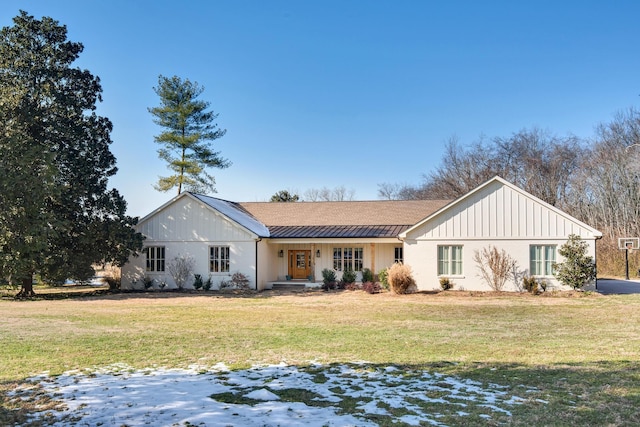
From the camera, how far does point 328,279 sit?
23.7 m

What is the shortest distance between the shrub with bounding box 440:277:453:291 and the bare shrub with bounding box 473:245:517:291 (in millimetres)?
1407

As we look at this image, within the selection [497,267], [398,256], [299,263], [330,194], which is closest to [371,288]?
[398,256]

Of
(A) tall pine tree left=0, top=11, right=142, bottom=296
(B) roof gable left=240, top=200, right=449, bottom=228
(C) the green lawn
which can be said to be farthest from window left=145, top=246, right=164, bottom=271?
(C) the green lawn

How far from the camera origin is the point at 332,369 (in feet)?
24.6

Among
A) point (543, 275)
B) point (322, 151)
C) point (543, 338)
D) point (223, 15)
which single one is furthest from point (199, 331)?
point (322, 151)

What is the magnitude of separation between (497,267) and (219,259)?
1278cm

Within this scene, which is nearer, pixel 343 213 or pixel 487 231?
pixel 487 231

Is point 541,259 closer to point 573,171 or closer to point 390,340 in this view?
point 390,340

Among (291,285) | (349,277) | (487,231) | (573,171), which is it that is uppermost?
(573,171)

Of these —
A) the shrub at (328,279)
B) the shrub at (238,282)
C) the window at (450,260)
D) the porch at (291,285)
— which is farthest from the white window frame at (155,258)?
the window at (450,260)

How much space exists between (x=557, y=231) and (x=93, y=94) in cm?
2152

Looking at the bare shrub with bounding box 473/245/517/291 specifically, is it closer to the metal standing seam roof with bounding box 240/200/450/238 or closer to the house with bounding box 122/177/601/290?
the house with bounding box 122/177/601/290

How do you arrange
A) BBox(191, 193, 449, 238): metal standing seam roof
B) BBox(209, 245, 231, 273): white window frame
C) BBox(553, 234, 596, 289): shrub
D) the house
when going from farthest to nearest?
BBox(191, 193, 449, 238): metal standing seam roof < BBox(209, 245, 231, 273): white window frame < the house < BBox(553, 234, 596, 289): shrub

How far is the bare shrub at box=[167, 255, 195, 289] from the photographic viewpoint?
24.1m
